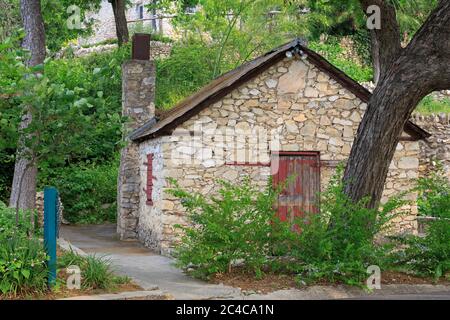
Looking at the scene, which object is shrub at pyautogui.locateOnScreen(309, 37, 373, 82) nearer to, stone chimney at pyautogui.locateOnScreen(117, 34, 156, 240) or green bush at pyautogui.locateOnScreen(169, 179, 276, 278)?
stone chimney at pyautogui.locateOnScreen(117, 34, 156, 240)

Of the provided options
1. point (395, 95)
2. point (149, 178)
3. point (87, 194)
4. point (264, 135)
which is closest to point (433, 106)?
point (87, 194)

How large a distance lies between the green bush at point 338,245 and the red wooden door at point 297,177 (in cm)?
415

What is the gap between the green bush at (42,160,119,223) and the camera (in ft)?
73.5

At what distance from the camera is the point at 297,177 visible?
606 inches

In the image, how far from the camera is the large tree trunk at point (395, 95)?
35.7 ft

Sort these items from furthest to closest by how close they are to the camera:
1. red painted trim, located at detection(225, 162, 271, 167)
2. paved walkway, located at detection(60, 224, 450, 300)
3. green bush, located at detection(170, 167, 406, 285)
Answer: red painted trim, located at detection(225, 162, 271, 167), green bush, located at detection(170, 167, 406, 285), paved walkway, located at detection(60, 224, 450, 300)

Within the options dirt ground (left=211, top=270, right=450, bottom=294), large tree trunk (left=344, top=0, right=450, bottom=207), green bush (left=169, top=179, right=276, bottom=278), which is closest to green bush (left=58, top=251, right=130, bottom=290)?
green bush (left=169, top=179, right=276, bottom=278)

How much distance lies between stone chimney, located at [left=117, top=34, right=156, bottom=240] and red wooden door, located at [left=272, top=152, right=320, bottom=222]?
4.45m

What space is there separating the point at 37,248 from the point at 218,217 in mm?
2735

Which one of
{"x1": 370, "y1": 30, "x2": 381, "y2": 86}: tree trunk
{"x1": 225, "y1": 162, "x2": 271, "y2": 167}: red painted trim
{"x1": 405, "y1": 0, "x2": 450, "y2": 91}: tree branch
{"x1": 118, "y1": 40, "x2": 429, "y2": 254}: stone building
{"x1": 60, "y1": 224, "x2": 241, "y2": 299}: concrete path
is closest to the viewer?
{"x1": 60, "y1": 224, "x2": 241, "y2": 299}: concrete path

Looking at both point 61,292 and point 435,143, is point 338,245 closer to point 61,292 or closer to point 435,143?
point 61,292

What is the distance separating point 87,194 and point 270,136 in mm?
9289

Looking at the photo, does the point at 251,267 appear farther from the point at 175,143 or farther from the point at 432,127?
the point at 432,127
